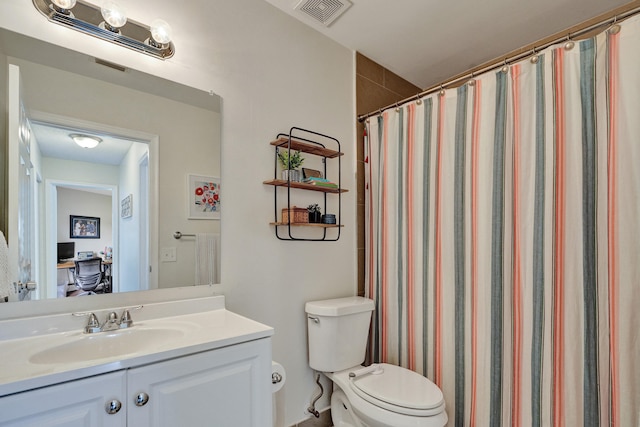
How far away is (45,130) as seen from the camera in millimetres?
1177

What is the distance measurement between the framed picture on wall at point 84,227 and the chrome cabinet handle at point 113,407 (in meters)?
0.68

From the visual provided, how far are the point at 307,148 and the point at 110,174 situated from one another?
3.09 feet

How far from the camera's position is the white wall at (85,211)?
3.99 feet

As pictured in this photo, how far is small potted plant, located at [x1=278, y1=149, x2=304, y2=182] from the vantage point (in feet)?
5.64

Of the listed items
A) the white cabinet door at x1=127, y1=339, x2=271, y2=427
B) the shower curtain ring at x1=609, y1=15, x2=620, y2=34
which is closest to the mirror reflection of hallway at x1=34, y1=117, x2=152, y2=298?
the white cabinet door at x1=127, y1=339, x2=271, y2=427

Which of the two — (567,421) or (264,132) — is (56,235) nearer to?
(264,132)

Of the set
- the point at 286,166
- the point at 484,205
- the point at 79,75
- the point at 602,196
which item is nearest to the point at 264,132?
the point at 286,166

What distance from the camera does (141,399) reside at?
2.86 ft

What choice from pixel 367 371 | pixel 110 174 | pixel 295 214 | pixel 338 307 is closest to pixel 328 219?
pixel 295 214

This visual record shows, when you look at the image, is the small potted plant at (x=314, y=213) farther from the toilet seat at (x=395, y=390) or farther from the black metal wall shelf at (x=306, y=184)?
the toilet seat at (x=395, y=390)

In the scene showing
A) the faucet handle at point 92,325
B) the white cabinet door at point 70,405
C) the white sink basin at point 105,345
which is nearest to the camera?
the white cabinet door at point 70,405

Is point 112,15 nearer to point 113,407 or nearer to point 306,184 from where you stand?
point 306,184

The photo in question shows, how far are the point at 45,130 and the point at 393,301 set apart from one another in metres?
1.80

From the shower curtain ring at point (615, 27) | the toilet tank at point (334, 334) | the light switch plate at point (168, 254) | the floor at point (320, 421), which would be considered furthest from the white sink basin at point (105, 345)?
the shower curtain ring at point (615, 27)
